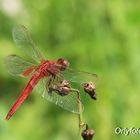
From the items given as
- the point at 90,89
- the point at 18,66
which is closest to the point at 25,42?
the point at 18,66

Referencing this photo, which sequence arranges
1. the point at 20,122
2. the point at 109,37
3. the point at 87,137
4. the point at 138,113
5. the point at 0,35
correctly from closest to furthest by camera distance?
1. the point at 87,137
2. the point at 138,113
3. the point at 20,122
4. the point at 109,37
5. the point at 0,35

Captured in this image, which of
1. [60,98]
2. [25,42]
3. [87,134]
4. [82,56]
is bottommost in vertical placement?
[87,134]

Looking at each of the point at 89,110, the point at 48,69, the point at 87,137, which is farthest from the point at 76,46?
the point at 87,137

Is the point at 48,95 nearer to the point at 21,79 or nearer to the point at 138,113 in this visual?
the point at 138,113

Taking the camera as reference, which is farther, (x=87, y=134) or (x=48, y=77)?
(x=48, y=77)

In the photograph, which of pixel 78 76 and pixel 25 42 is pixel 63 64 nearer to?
pixel 78 76

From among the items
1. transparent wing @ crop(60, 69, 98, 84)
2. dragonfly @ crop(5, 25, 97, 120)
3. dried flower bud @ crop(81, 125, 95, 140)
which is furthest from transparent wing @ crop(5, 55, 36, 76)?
dried flower bud @ crop(81, 125, 95, 140)

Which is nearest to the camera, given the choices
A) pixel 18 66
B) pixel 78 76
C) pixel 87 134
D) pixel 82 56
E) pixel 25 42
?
pixel 87 134

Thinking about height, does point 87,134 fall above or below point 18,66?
below
